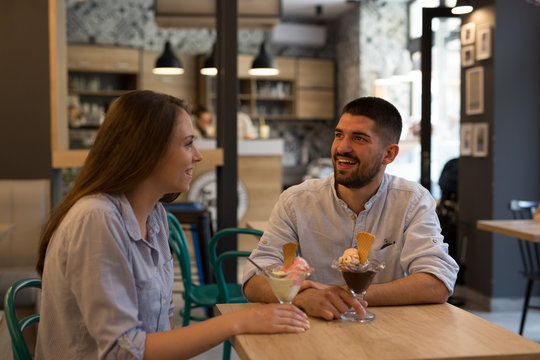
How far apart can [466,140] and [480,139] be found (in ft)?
0.66

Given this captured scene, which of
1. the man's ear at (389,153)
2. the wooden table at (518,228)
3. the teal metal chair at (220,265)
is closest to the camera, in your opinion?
the man's ear at (389,153)

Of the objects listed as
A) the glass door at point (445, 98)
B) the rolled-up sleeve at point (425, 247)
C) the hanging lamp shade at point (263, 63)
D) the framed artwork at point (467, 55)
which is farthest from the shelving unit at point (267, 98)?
the rolled-up sleeve at point (425, 247)

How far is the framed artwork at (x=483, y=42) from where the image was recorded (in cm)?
497

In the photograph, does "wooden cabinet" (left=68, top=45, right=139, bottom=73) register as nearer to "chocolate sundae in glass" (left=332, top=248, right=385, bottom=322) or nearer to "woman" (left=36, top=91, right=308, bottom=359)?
"woman" (left=36, top=91, right=308, bottom=359)

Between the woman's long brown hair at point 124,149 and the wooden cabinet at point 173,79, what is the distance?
829 cm

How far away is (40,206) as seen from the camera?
13.5 ft

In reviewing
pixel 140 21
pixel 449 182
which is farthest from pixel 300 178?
pixel 449 182

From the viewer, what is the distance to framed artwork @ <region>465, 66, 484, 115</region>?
16.7ft

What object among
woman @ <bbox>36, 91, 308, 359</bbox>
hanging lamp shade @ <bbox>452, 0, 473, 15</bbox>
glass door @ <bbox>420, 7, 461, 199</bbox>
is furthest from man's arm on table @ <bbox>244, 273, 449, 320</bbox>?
glass door @ <bbox>420, 7, 461, 199</bbox>

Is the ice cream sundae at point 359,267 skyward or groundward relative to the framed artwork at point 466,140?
groundward

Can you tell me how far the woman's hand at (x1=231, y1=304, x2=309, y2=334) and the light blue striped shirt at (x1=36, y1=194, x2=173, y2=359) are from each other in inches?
8.8

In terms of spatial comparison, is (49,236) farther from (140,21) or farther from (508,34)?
(140,21)

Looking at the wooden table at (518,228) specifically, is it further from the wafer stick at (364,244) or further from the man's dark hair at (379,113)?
the wafer stick at (364,244)

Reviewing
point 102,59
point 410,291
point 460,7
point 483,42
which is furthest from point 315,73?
point 410,291
